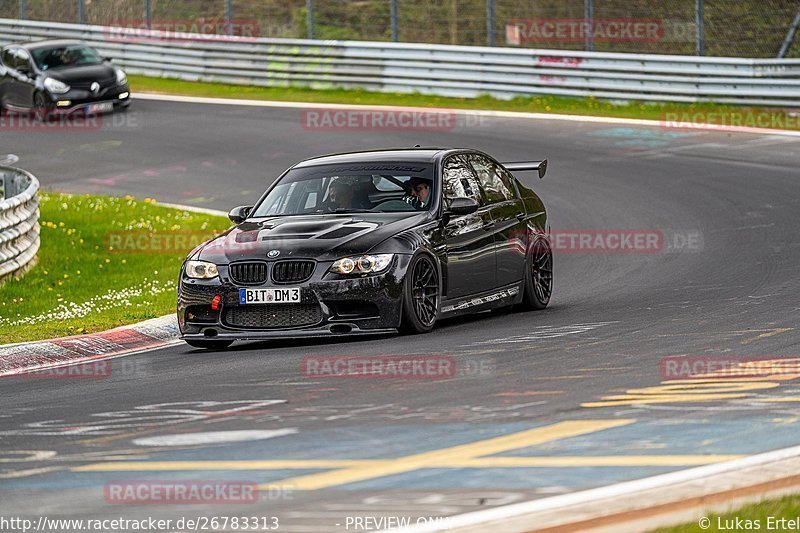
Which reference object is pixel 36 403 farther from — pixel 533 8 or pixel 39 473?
pixel 533 8

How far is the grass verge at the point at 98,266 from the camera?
1378 centimetres

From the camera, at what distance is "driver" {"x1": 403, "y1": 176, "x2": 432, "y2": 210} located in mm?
12030

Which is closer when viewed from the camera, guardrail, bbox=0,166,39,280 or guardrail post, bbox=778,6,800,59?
guardrail, bbox=0,166,39,280

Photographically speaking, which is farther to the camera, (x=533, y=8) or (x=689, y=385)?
(x=533, y=8)

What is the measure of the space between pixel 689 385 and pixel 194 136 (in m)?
20.6

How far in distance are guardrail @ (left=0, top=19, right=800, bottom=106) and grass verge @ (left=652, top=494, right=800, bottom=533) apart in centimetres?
2127

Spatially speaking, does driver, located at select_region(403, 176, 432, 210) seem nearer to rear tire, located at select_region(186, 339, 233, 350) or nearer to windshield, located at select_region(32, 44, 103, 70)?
rear tire, located at select_region(186, 339, 233, 350)

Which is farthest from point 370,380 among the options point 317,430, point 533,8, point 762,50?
point 533,8

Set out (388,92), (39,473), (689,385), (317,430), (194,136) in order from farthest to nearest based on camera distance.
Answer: (388,92) < (194,136) < (689,385) < (317,430) < (39,473)

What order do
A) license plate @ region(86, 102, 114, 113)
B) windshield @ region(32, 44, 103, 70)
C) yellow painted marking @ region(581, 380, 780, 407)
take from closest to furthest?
yellow painted marking @ region(581, 380, 780, 407)
license plate @ region(86, 102, 114, 113)
windshield @ region(32, 44, 103, 70)

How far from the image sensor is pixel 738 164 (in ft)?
71.5

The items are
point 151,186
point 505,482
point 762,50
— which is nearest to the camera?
point 505,482

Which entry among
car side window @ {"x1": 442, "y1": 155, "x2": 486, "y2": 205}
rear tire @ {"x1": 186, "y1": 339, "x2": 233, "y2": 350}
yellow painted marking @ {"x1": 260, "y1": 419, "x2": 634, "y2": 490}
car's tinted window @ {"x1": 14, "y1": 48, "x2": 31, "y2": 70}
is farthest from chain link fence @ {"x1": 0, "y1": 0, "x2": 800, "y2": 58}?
yellow painted marking @ {"x1": 260, "y1": 419, "x2": 634, "y2": 490}

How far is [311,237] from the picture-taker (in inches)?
440
